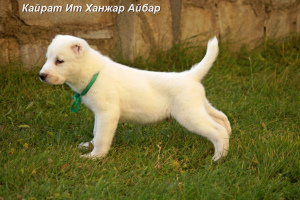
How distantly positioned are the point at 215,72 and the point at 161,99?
223cm

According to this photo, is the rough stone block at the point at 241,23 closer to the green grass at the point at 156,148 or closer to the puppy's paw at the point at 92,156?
the green grass at the point at 156,148

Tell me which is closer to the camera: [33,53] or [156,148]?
[156,148]

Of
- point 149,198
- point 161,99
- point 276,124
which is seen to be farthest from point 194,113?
point 276,124

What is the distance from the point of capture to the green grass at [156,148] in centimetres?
296

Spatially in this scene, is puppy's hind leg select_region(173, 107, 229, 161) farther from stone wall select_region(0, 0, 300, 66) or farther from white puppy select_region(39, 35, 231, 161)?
stone wall select_region(0, 0, 300, 66)

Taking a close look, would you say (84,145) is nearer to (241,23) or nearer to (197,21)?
(197,21)

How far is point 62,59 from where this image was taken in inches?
134

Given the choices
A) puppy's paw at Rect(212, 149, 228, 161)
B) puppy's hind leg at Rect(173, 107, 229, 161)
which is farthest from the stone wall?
puppy's paw at Rect(212, 149, 228, 161)

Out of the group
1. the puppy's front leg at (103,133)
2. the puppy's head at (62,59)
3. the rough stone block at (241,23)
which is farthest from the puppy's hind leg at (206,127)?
the rough stone block at (241,23)

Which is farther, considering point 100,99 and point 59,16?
point 59,16

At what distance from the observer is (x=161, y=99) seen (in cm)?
365

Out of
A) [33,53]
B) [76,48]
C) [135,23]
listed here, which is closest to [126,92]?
[76,48]

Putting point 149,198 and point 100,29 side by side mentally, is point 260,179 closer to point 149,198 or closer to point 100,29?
point 149,198

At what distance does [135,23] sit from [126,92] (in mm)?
2093
